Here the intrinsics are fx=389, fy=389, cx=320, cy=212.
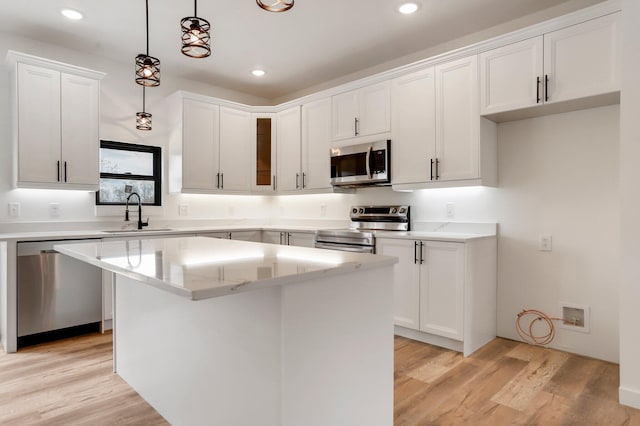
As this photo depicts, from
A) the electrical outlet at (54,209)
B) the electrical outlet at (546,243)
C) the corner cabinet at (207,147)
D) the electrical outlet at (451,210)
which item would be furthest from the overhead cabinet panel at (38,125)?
the electrical outlet at (546,243)

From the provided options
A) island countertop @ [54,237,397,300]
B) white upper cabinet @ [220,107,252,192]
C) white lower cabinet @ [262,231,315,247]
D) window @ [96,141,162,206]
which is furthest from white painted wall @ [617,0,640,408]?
window @ [96,141,162,206]

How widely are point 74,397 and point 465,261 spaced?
273 centimetres

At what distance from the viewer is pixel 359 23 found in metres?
3.35

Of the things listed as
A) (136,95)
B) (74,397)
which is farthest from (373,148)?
(74,397)

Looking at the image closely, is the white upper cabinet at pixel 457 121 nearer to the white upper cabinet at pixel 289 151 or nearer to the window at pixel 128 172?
the white upper cabinet at pixel 289 151

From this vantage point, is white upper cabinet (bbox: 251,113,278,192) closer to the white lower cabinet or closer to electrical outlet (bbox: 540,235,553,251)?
the white lower cabinet

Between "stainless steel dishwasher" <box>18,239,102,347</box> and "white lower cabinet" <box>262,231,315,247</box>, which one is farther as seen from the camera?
"white lower cabinet" <box>262,231,315,247</box>

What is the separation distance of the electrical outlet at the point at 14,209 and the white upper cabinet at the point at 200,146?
1.47 metres

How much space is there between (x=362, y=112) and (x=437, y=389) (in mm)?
2656

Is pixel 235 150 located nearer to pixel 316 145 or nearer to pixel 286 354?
pixel 316 145

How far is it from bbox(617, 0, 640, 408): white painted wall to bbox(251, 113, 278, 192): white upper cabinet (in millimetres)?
3550

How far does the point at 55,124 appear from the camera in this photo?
11.3 feet

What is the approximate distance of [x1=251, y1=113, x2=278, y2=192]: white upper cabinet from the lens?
4.89 m

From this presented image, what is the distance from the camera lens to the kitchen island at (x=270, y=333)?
4.26 feet
